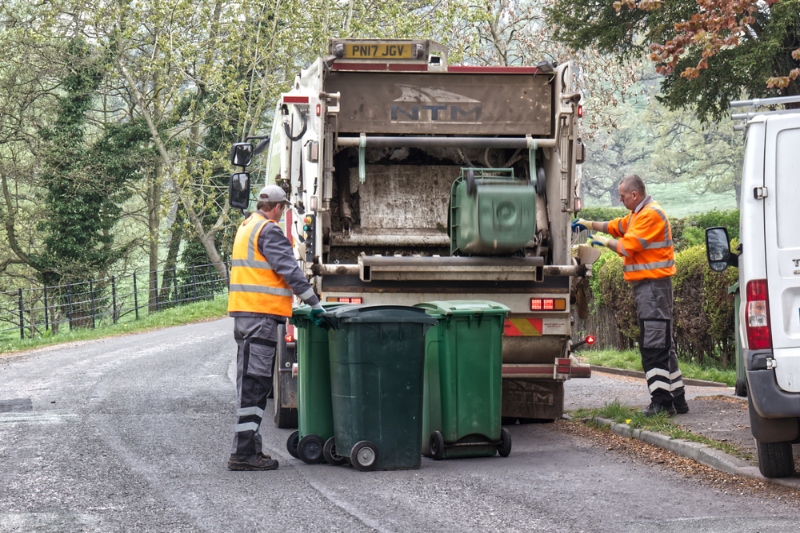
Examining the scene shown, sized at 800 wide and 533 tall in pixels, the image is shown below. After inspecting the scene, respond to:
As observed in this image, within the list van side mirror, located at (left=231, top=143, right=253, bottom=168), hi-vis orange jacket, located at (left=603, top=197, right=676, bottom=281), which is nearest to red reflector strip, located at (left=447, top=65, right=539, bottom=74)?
hi-vis orange jacket, located at (left=603, top=197, right=676, bottom=281)

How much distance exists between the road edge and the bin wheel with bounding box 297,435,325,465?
2206 mm

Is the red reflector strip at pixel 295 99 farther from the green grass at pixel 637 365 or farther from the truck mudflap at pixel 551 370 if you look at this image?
the green grass at pixel 637 365

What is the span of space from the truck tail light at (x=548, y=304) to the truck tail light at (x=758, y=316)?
239 cm

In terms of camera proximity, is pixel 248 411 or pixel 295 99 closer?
pixel 248 411

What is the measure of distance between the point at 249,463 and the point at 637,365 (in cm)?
686

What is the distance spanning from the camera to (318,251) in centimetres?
817

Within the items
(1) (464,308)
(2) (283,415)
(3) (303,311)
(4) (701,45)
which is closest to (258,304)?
(3) (303,311)

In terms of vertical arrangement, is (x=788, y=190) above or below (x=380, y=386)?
above

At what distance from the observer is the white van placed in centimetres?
567

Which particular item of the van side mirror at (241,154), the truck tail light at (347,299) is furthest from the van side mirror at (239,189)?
the truck tail light at (347,299)

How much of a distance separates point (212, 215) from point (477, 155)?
21.1m

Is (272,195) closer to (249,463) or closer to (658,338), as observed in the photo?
(249,463)

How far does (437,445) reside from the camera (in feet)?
23.2

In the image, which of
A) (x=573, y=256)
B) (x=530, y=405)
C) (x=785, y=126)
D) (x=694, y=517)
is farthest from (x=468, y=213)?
(x=694, y=517)
